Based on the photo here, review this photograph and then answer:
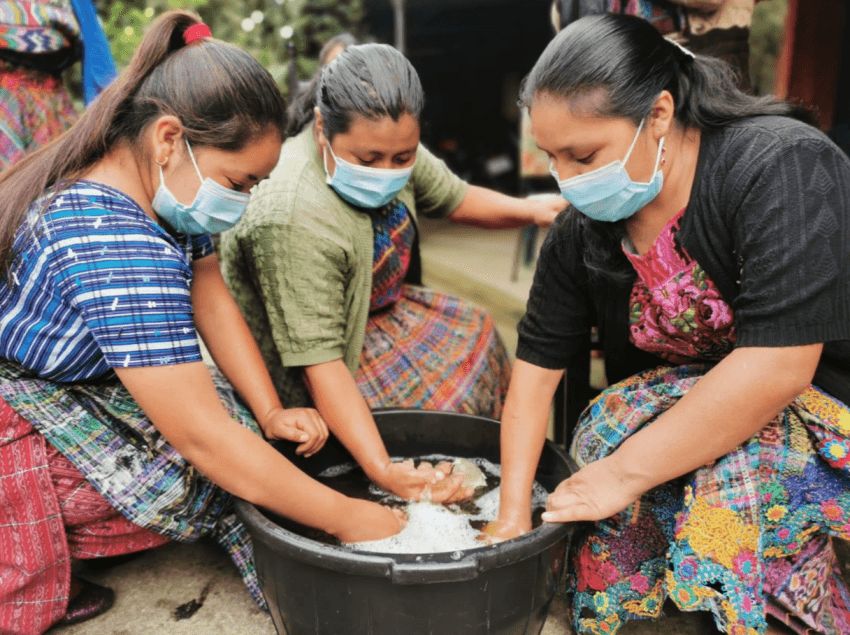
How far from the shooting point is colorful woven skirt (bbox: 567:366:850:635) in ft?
4.25

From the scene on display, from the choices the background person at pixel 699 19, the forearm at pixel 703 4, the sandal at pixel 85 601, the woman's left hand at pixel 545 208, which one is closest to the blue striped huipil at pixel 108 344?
the sandal at pixel 85 601

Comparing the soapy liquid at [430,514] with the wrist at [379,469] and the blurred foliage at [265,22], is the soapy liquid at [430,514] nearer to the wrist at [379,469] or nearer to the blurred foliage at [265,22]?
the wrist at [379,469]

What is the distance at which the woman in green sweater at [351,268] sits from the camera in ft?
5.39

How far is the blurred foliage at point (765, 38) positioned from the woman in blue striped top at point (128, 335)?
3.99m

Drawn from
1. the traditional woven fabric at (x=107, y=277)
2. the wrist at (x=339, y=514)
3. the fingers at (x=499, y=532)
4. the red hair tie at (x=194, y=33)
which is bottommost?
the fingers at (x=499, y=532)

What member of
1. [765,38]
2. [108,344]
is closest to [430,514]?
[108,344]

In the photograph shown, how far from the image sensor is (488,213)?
2311mm

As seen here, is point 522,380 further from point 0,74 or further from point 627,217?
point 0,74

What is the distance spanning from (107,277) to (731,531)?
1201 mm

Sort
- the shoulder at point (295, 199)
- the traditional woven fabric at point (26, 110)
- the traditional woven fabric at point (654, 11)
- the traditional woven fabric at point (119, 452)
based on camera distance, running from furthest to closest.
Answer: the traditional woven fabric at point (26, 110) < the traditional woven fabric at point (654, 11) < the shoulder at point (295, 199) < the traditional woven fabric at point (119, 452)

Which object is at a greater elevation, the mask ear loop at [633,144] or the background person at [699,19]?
the mask ear loop at [633,144]

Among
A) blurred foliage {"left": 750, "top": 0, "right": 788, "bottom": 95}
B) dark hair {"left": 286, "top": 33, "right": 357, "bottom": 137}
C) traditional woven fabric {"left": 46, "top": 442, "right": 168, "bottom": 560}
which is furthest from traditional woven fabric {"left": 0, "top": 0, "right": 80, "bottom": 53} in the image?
blurred foliage {"left": 750, "top": 0, "right": 788, "bottom": 95}

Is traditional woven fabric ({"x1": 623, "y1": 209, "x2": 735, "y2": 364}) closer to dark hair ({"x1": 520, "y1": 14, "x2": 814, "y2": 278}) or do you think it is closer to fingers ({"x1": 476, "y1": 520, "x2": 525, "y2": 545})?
dark hair ({"x1": 520, "y1": 14, "x2": 814, "y2": 278})

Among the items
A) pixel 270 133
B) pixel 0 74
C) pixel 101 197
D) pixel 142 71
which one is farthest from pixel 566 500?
pixel 0 74
